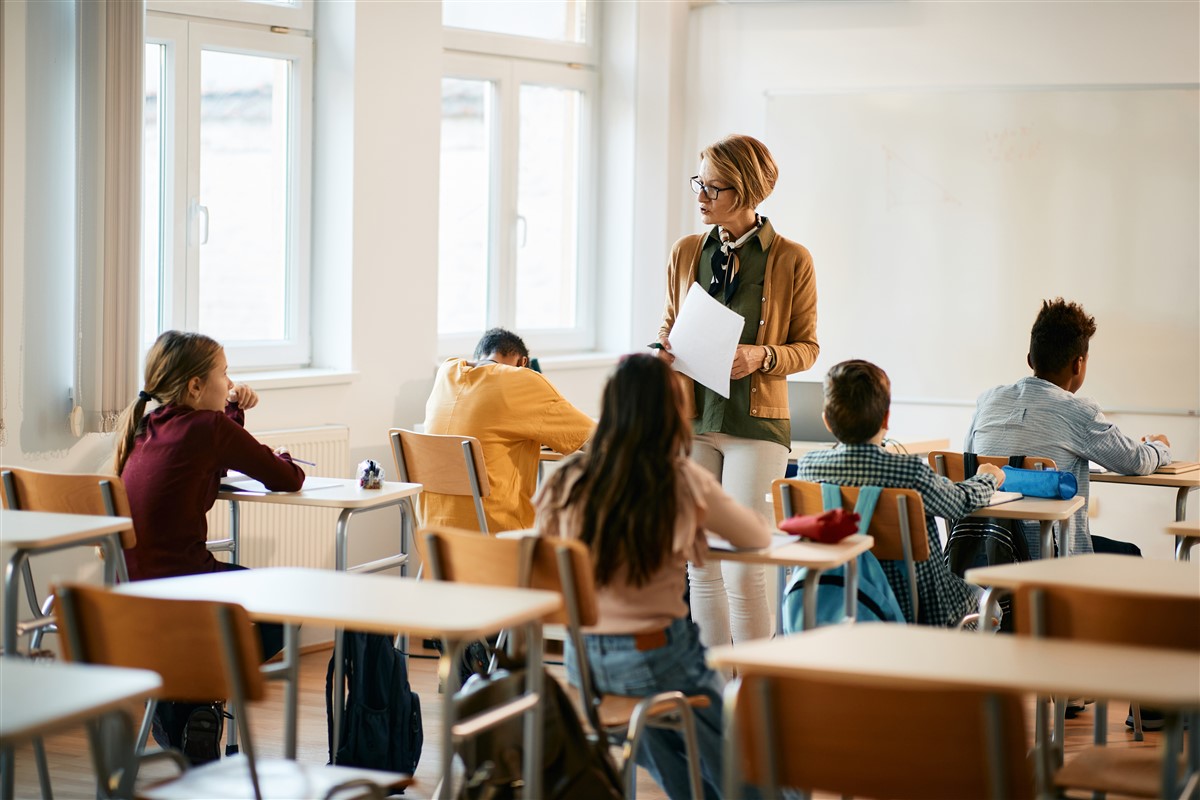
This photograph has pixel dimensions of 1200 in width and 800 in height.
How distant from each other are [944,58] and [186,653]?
4824mm

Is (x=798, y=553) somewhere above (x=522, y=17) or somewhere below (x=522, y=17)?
below

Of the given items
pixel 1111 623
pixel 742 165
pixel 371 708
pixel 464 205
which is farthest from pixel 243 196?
pixel 1111 623

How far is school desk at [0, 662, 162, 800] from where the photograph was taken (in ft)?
5.40

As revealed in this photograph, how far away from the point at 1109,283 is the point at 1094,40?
3.28ft

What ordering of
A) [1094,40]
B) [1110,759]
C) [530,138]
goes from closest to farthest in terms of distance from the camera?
[1110,759] → [1094,40] → [530,138]

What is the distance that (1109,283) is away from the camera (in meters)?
5.91

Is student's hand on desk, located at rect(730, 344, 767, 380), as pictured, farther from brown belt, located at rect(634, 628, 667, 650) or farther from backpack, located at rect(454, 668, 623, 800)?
backpack, located at rect(454, 668, 623, 800)

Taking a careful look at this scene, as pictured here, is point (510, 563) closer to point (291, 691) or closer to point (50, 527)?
point (291, 691)

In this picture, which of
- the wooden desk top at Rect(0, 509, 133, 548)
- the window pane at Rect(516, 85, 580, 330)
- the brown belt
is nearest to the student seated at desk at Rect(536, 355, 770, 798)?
the brown belt

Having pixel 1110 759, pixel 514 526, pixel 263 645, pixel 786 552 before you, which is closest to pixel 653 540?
pixel 786 552

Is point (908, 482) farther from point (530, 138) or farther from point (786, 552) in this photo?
point (530, 138)

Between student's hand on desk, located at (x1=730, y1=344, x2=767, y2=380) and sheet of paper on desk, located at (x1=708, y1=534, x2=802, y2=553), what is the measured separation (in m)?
0.74

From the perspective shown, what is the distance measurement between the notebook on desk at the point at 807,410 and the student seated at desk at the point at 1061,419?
0.91 meters

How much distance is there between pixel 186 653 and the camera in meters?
2.20
